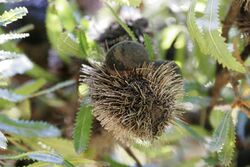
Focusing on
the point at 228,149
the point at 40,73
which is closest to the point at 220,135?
the point at 228,149

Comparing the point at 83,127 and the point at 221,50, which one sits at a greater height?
the point at 221,50

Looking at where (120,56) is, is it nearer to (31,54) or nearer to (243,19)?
(243,19)

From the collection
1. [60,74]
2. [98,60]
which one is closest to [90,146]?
[98,60]

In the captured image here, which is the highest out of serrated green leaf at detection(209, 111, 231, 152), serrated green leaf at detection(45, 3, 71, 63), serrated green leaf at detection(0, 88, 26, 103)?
serrated green leaf at detection(45, 3, 71, 63)

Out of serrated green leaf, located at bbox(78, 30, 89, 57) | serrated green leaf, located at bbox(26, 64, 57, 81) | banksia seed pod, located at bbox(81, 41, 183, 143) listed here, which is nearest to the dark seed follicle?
banksia seed pod, located at bbox(81, 41, 183, 143)

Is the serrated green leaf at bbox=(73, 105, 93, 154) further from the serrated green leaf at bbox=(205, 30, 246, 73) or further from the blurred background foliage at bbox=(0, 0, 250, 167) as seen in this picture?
the serrated green leaf at bbox=(205, 30, 246, 73)

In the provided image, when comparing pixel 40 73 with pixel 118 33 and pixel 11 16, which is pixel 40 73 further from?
pixel 11 16
